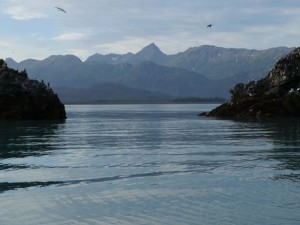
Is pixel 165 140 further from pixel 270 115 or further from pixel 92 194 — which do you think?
pixel 270 115

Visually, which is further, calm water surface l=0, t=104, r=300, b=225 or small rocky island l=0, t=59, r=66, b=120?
small rocky island l=0, t=59, r=66, b=120

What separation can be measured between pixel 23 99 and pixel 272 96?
6126 cm

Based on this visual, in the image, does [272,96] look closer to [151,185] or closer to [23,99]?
[23,99]

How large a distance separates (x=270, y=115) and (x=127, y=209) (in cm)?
9826

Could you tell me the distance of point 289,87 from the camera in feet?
409

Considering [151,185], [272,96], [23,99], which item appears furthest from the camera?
[272,96]

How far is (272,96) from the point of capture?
121938 mm

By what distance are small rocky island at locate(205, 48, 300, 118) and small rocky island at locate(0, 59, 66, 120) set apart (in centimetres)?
4493

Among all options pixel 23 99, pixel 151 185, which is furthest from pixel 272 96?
pixel 151 185

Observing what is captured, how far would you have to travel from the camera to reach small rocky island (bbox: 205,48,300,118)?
118 meters

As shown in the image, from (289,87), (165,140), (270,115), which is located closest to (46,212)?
(165,140)

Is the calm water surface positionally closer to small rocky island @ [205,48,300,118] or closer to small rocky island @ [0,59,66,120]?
small rocky island @ [0,59,66,120]

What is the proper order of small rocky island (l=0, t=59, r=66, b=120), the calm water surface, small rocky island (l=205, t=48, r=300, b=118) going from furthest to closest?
small rocky island (l=205, t=48, r=300, b=118), small rocky island (l=0, t=59, r=66, b=120), the calm water surface

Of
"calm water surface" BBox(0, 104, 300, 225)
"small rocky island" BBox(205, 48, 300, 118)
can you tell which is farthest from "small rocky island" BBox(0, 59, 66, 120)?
"calm water surface" BBox(0, 104, 300, 225)
